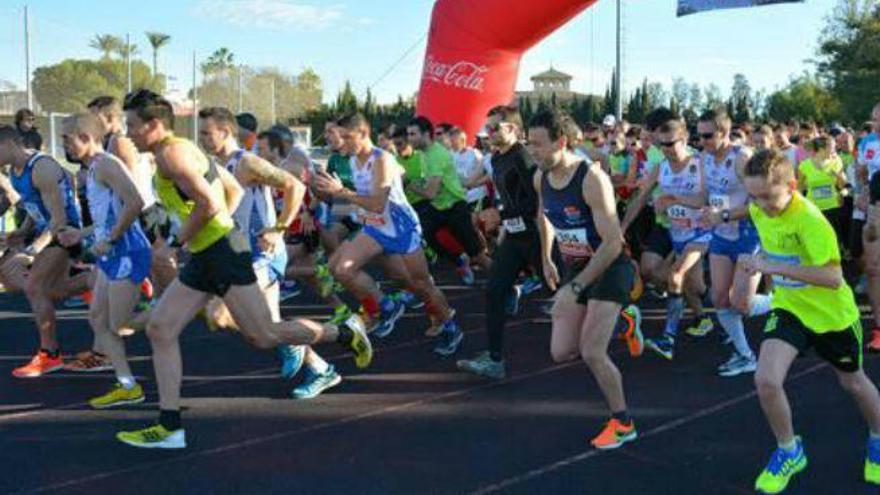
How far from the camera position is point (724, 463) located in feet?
15.0

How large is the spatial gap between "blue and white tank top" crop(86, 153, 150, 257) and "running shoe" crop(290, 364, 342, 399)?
1384 mm

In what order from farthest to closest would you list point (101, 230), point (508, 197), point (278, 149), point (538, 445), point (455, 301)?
point (455, 301) → point (278, 149) → point (508, 197) → point (101, 230) → point (538, 445)

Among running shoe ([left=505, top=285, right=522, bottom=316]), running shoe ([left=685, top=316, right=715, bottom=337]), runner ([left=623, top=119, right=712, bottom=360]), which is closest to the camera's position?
runner ([left=623, top=119, right=712, bottom=360])

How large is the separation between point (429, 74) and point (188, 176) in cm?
987

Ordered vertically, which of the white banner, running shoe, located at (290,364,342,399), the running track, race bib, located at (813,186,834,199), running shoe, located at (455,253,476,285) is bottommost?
the running track

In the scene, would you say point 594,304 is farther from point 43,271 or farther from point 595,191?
point 43,271

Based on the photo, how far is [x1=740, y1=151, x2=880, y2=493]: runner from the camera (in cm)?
402

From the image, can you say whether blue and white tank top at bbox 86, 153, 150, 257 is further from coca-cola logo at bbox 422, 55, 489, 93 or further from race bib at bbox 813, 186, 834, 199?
coca-cola logo at bbox 422, 55, 489, 93

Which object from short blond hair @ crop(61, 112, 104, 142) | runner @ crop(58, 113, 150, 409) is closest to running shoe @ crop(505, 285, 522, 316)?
runner @ crop(58, 113, 150, 409)

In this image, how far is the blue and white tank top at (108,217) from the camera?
5785mm

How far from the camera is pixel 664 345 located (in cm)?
691

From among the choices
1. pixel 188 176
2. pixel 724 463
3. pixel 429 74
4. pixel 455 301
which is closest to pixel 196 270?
pixel 188 176

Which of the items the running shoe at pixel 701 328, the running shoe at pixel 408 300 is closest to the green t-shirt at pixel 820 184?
the running shoe at pixel 701 328

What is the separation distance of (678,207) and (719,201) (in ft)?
1.16
